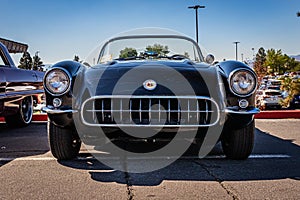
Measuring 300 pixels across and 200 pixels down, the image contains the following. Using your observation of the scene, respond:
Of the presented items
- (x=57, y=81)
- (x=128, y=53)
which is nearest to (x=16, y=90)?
(x=128, y=53)

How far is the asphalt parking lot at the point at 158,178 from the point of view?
2.68 meters

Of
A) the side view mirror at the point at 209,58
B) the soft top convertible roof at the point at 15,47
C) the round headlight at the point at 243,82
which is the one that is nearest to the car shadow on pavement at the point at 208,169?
the round headlight at the point at 243,82

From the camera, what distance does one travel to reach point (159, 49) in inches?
201

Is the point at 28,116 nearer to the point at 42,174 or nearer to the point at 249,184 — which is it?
the point at 42,174

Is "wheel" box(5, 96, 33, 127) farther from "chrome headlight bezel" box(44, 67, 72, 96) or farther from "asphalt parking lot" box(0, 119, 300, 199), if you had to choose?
"chrome headlight bezel" box(44, 67, 72, 96)

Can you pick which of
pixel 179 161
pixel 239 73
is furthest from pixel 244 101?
pixel 179 161

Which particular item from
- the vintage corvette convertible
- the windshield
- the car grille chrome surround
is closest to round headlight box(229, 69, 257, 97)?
the vintage corvette convertible

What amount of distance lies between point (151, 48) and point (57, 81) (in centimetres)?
181

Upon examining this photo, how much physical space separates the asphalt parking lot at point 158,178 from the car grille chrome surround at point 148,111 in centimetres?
41

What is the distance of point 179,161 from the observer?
3689mm

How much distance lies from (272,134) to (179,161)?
2.59 m

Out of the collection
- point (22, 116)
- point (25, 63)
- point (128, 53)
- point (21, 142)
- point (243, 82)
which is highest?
point (25, 63)

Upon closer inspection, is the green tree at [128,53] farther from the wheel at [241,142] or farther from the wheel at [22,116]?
the wheel at [22,116]

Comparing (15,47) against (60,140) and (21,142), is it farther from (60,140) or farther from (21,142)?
(60,140)
